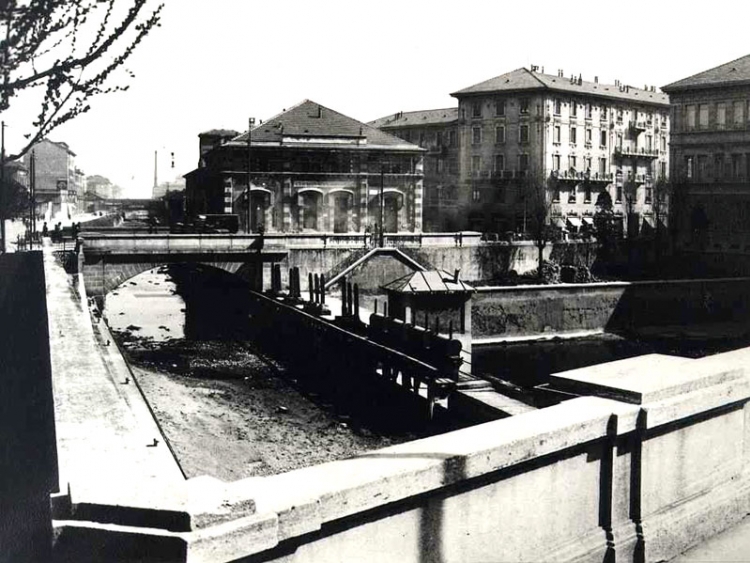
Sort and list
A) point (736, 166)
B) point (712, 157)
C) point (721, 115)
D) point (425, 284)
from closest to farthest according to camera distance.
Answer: point (425, 284), point (736, 166), point (721, 115), point (712, 157)

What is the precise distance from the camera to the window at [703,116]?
53906 millimetres

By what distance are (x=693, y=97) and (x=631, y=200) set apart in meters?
19.1

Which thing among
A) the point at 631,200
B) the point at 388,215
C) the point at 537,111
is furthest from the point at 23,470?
the point at 631,200

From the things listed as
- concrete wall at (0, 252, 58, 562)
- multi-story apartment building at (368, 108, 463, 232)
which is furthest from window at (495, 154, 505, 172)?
concrete wall at (0, 252, 58, 562)

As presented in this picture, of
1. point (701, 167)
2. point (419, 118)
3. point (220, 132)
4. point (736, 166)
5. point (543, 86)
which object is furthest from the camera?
point (220, 132)

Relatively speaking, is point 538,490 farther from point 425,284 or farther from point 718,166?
point 718,166

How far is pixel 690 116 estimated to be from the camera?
54812mm

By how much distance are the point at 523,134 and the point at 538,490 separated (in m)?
66.1

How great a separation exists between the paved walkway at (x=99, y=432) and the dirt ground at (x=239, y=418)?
17.1 feet

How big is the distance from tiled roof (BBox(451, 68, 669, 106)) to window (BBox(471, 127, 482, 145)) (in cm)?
301

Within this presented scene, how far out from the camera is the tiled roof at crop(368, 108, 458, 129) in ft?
250

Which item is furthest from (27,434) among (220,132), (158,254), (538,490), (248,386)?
(220,132)

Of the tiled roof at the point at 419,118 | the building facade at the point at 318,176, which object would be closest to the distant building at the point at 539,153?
the tiled roof at the point at 419,118

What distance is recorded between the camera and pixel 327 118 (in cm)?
5844
